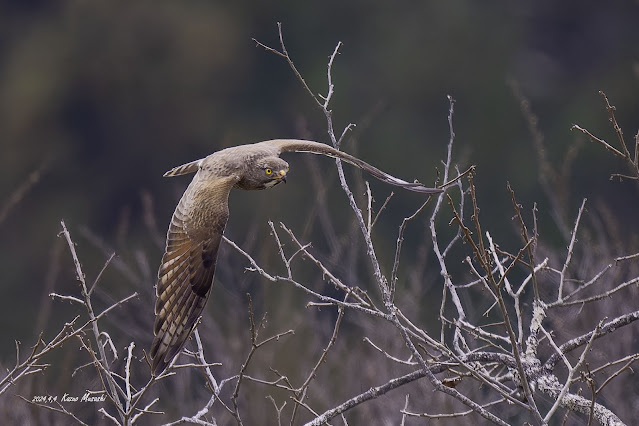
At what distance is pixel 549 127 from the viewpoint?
23.4m

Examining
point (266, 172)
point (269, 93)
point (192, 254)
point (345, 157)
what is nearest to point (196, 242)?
point (192, 254)

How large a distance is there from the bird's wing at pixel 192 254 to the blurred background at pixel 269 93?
1421 centimetres

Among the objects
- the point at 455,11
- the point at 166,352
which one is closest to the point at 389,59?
the point at 455,11

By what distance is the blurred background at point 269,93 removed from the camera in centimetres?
2173

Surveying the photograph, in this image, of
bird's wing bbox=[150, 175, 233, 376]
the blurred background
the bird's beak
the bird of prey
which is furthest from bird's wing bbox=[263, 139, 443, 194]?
the blurred background

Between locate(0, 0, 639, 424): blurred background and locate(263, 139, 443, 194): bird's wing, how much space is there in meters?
13.6

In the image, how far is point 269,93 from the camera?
26.1 meters

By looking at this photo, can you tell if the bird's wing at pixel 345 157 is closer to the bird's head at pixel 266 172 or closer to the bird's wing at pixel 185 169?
the bird's head at pixel 266 172

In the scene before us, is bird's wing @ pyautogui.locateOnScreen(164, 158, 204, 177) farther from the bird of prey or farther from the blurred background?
the blurred background

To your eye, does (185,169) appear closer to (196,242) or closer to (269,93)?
(196,242)

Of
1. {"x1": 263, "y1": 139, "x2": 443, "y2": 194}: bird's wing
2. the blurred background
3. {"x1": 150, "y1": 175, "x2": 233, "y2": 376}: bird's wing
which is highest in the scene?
{"x1": 263, "y1": 139, "x2": 443, "y2": 194}: bird's wing

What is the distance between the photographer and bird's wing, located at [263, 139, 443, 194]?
4383 mm

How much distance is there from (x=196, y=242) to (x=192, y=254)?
0.05 m

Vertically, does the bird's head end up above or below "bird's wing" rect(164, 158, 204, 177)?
above
